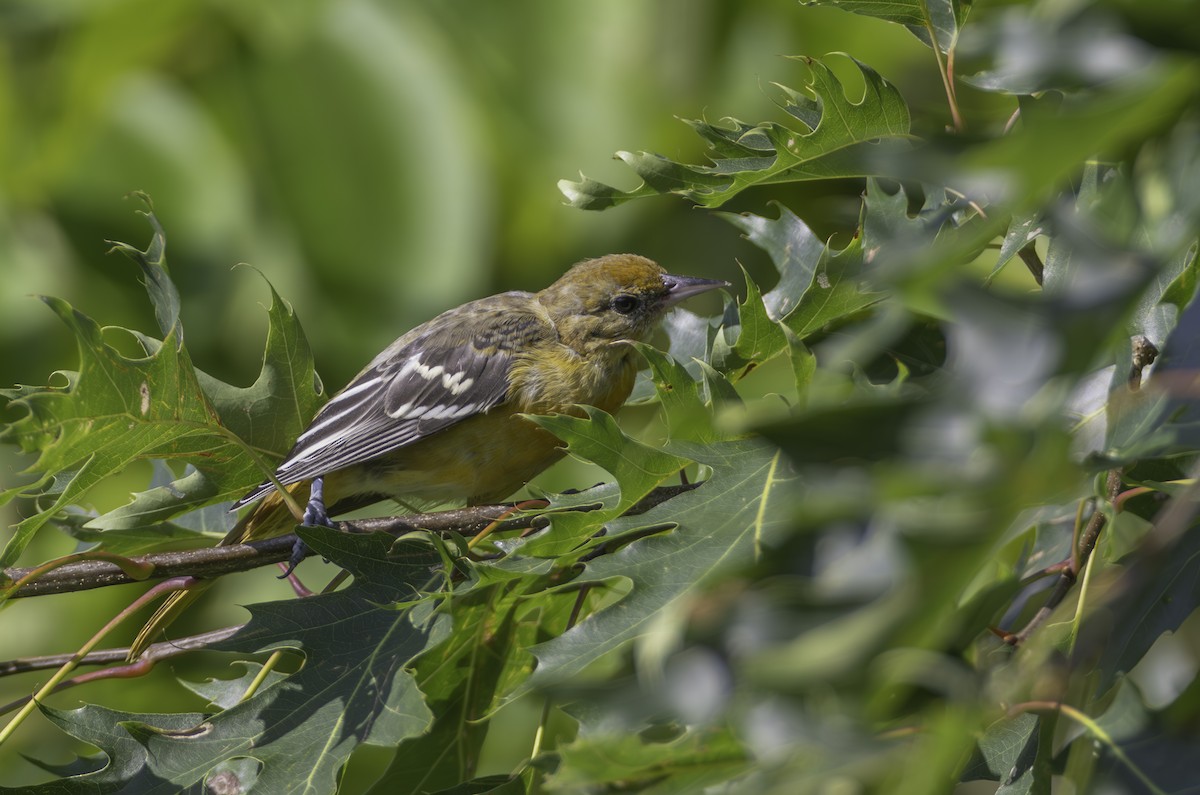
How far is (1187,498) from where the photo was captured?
1.61 meters

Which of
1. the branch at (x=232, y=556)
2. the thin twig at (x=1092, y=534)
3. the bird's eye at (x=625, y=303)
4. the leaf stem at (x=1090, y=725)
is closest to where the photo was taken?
the leaf stem at (x=1090, y=725)

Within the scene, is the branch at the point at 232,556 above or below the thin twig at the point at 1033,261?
below

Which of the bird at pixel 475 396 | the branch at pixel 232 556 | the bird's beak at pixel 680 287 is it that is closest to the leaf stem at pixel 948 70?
the branch at pixel 232 556

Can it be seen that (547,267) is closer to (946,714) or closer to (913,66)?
(913,66)

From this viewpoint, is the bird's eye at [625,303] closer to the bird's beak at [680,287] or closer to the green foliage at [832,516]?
the bird's beak at [680,287]

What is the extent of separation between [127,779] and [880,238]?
205 centimetres

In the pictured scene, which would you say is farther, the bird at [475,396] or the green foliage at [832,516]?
the bird at [475,396]

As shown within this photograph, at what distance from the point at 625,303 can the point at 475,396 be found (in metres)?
0.85

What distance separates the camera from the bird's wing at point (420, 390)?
410cm

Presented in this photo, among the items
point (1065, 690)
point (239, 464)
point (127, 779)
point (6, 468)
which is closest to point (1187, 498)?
point (1065, 690)

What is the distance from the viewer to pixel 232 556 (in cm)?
282

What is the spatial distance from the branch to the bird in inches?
36.1

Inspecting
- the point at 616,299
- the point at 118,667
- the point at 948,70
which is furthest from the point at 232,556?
the point at 616,299

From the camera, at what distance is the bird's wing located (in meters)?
4.10
